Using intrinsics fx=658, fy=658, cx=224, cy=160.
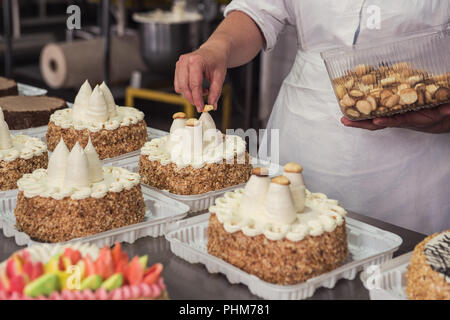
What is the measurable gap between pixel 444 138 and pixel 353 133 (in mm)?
267

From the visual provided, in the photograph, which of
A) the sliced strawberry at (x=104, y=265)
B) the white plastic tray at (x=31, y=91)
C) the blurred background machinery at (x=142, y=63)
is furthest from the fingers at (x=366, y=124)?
the blurred background machinery at (x=142, y=63)

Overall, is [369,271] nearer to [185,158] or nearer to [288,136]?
[185,158]

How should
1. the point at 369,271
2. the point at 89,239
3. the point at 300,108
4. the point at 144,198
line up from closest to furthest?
the point at 369,271, the point at 89,239, the point at 144,198, the point at 300,108

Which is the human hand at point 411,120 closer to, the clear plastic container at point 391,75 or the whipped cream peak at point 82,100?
the clear plastic container at point 391,75

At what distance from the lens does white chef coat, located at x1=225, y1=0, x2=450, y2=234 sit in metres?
1.91

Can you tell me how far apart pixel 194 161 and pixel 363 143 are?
556 millimetres

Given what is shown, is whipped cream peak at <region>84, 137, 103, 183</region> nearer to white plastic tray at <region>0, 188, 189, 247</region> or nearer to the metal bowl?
white plastic tray at <region>0, 188, 189, 247</region>

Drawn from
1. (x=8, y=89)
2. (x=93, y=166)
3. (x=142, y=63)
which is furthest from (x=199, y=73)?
(x=142, y=63)

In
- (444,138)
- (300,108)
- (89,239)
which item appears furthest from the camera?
(300,108)

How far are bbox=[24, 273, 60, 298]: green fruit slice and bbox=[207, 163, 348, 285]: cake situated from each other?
377mm

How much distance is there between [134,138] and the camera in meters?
2.05

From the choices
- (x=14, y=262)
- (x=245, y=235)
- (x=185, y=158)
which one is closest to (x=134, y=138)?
(x=185, y=158)
